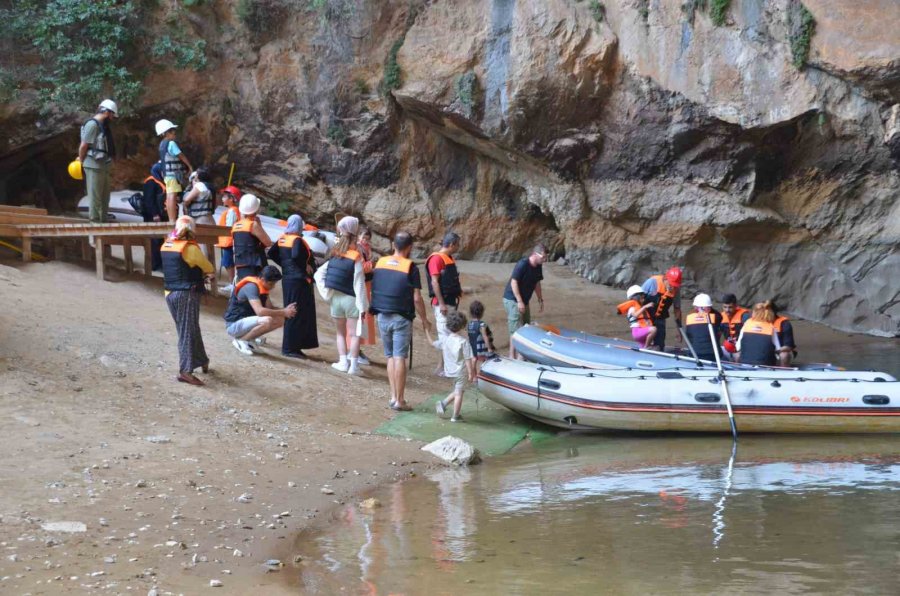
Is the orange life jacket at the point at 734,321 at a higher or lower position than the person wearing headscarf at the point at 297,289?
lower

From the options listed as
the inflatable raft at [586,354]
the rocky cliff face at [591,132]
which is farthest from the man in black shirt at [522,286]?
the rocky cliff face at [591,132]

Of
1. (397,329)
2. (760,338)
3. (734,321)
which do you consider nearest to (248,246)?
(397,329)

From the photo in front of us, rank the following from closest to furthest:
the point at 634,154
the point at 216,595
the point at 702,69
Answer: the point at 216,595 → the point at 702,69 → the point at 634,154

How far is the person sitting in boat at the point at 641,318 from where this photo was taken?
11711 millimetres

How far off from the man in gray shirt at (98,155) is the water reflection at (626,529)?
6773 mm

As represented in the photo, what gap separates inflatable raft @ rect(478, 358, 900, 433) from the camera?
9125mm

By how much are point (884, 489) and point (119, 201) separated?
45.1ft

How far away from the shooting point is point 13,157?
1722 centimetres

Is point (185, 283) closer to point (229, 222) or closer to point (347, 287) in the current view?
point (347, 287)

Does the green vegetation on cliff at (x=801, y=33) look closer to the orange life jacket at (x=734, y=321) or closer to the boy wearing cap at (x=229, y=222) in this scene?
the orange life jacket at (x=734, y=321)

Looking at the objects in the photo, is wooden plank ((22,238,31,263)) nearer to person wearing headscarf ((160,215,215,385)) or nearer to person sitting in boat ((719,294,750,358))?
person wearing headscarf ((160,215,215,385))

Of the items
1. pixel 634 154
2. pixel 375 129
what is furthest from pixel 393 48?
pixel 634 154

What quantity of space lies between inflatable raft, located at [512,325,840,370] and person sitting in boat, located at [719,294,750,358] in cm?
57

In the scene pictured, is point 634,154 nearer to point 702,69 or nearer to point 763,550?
point 702,69
